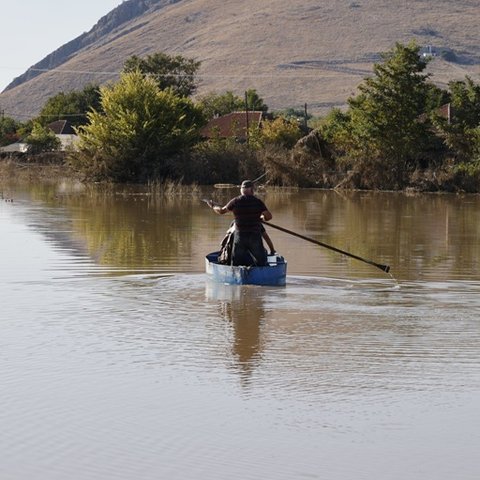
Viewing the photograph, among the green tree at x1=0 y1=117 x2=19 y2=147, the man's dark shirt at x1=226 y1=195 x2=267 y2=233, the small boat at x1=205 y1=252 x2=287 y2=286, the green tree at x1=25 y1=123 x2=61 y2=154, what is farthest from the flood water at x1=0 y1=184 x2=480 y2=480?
the green tree at x1=0 y1=117 x2=19 y2=147

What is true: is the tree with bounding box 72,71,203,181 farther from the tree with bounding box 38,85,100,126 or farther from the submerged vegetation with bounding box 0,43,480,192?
the tree with bounding box 38,85,100,126

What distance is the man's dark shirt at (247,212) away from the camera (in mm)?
20688

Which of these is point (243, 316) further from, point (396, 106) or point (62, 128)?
point (62, 128)

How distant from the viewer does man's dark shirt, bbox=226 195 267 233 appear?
20688mm

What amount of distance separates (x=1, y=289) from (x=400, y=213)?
23.4 metres

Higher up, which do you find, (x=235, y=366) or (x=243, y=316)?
(x=243, y=316)

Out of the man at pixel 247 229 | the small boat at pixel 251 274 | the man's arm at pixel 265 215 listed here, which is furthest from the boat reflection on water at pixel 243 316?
the man's arm at pixel 265 215

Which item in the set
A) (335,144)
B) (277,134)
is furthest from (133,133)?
(277,134)

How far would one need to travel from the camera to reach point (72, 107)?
114 metres

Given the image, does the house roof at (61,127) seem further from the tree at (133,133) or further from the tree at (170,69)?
the tree at (133,133)

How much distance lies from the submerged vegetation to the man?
1306 inches

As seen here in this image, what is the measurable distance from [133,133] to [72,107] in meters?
56.3

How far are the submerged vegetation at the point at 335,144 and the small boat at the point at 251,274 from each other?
33668 millimetres

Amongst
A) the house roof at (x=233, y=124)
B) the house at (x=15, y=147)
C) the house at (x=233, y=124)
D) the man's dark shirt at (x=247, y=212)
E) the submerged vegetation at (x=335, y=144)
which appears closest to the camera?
the man's dark shirt at (x=247, y=212)
